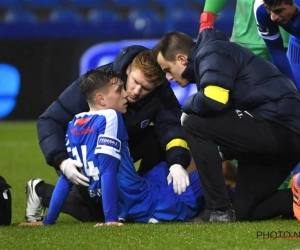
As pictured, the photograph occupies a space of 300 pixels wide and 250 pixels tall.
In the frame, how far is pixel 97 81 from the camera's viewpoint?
14.4ft

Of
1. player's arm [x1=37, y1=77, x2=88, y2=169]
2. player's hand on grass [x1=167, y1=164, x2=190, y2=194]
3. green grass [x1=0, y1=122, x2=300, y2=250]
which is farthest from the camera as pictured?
player's arm [x1=37, y1=77, x2=88, y2=169]

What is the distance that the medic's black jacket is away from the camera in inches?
179

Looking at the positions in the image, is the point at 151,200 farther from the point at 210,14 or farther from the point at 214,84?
the point at 210,14

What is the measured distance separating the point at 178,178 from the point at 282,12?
106cm

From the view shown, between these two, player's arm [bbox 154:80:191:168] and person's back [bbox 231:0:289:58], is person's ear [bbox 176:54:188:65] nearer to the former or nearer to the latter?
player's arm [bbox 154:80:191:168]

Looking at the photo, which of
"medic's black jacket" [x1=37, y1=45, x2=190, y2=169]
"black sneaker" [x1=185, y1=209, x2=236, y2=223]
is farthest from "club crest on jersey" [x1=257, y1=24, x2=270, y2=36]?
"black sneaker" [x1=185, y1=209, x2=236, y2=223]

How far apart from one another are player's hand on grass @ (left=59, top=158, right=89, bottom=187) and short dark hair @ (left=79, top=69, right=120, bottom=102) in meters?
0.36

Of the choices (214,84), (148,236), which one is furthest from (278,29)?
(148,236)

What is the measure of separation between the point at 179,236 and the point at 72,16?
8632 millimetres

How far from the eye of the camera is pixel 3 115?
1151 cm

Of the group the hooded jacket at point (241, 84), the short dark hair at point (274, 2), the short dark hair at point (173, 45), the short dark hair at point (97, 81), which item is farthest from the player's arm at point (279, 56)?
the short dark hair at point (97, 81)

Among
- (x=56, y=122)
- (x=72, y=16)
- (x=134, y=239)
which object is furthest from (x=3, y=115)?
(x=134, y=239)

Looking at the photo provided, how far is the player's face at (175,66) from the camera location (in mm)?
4340

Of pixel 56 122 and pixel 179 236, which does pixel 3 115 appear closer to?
pixel 56 122
